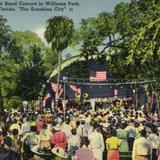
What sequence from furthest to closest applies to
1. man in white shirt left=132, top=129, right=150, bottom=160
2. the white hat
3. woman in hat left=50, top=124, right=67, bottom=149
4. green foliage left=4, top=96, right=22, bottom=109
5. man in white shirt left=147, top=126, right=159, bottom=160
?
1. green foliage left=4, top=96, right=22, bottom=109
2. woman in hat left=50, top=124, right=67, bottom=149
3. man in white shirt left=147, top=126, right=159, bottom=160
4. the white hat
5. man in white shirt left=132, top=129, right=150, bottom=160

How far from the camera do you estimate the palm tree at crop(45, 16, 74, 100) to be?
2721 inches

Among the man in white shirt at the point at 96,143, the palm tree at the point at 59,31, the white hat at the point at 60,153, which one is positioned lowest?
the white hat at the point at 60,153

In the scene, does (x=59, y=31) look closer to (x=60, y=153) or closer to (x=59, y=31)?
(x=59, y=31)

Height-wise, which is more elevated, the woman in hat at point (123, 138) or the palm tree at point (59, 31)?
the palm tree at point (59, 31)

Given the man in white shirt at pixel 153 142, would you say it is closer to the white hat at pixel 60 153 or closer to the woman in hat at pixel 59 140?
the woman in hat at pixel 59 140

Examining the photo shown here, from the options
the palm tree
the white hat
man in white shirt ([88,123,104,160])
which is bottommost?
the white hat

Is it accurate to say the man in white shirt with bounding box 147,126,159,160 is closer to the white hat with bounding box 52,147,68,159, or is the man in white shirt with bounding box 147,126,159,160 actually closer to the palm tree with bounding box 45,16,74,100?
the white hat with bounding box 52,147,68,159

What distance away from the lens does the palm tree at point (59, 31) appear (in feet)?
227

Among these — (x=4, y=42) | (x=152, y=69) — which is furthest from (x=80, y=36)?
(x=4, y=42)

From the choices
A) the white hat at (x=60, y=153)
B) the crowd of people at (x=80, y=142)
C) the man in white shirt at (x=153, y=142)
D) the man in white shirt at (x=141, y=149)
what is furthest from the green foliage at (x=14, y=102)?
the man in white shirt at (x=141, y=149)

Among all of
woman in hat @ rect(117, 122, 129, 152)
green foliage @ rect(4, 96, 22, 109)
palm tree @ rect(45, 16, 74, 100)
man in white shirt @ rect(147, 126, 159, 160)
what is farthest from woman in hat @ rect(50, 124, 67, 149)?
palm tree @ rect(45, 16, 74, 100)

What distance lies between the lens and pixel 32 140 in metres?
23.5

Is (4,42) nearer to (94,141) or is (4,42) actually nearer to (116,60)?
(116,60)

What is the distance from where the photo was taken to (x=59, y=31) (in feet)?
230
